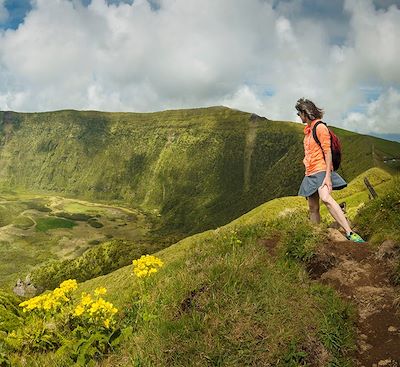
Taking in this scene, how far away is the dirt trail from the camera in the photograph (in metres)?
5.99

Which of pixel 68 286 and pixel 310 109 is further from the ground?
pixel 310 109

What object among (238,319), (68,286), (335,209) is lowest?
(68,286)

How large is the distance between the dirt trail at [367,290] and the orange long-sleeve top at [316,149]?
6.73 ft

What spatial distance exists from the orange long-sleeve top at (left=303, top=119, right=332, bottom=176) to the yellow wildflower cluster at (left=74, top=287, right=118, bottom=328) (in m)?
6.77

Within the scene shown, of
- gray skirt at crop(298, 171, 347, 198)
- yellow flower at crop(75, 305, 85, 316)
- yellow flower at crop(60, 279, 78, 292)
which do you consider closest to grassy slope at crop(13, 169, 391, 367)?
yellow flower at crop(75, 305, 85, 316)

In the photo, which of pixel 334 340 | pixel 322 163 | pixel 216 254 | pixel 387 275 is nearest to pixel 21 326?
pixel 216 254

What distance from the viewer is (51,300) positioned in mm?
7000

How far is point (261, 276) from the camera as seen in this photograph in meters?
7.48

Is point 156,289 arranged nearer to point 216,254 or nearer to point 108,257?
point 216,254

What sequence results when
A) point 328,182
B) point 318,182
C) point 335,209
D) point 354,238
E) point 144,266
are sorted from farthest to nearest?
point 318,182 → point 328,182 → point 335,209 → point 354,238 → point 144,266

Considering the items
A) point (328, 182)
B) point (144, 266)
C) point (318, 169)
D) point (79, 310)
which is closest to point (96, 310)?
point (79, 310)

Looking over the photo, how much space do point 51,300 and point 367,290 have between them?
571cm

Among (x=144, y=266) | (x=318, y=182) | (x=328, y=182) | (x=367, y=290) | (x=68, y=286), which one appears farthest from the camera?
(x=318, y=182)

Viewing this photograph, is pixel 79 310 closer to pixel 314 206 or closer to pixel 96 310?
pixel 96 310
